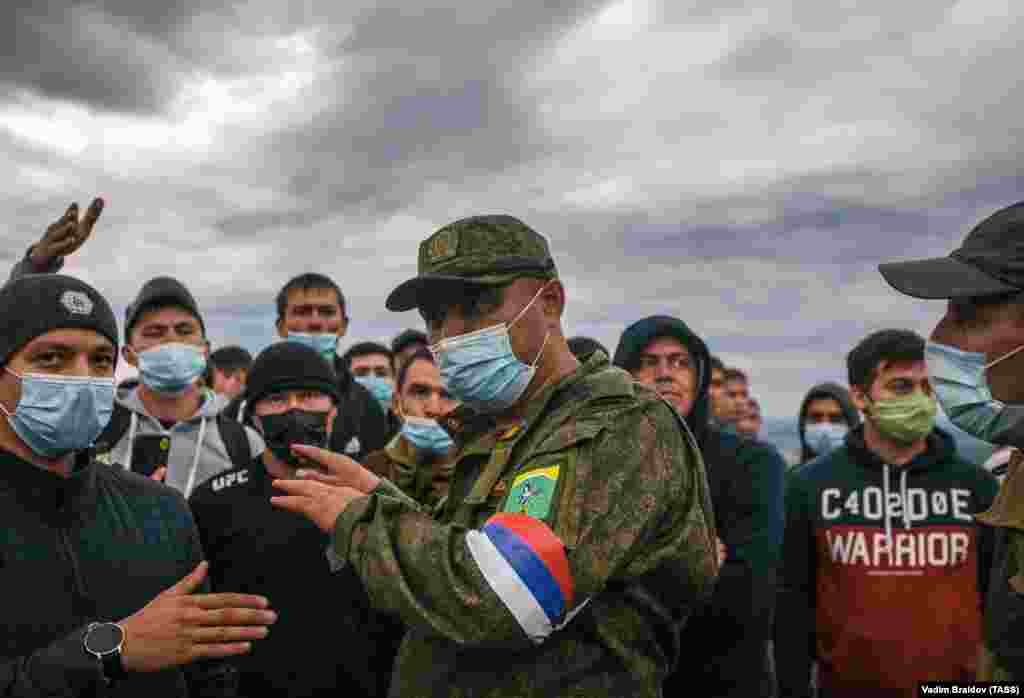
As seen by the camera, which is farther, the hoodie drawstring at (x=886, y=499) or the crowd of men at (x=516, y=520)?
the hoodie drawstring at (x=886, y=499)

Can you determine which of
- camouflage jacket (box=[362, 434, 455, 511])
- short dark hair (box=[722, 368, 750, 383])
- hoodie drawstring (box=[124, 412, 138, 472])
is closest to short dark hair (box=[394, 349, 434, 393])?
camouflage jacket (box=[362, 434, 455, 511])

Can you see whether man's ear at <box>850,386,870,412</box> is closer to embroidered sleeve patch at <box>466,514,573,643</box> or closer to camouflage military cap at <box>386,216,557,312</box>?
camouflage military cap at <box>386,216,557,312</box>

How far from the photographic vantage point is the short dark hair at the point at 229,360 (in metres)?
9.41

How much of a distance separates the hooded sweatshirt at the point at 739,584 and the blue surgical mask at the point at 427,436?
6.13ft

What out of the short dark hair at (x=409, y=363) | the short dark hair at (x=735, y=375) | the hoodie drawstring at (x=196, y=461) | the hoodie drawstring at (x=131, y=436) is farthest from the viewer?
the short dark hair at (x=735, y=375)

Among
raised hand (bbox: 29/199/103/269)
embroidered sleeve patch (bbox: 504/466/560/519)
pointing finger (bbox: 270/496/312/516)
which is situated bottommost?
pointing finger (bbox: 270/496/312/516)

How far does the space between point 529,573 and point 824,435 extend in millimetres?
6627

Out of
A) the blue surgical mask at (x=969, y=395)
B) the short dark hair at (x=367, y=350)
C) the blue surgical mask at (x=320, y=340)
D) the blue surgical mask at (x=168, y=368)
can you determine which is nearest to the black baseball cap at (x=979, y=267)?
the blue surgical mask at (x=969, y=395)

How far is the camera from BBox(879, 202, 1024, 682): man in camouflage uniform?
237cm

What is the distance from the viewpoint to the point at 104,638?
2393 mm

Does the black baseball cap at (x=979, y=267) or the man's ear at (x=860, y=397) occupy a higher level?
the black baseball cap at (x=979, y=267)

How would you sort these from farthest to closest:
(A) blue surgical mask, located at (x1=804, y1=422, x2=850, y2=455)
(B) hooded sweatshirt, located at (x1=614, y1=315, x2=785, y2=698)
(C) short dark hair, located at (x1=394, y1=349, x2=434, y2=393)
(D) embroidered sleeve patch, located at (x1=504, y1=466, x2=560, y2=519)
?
(A) blue surgical mask, located at (x1=804, y1=422, x2=850, y2=455)
(C) short dark hair, located at (x1=394, y1=349, x2=434, y2=393)
(B) hooded sweatshirt, located at (x1=614, y1=315, x2=785, y2=698)
(D) embroidered sleeve patch, located at (x1=504, y1=466, x2=560, y2=519)

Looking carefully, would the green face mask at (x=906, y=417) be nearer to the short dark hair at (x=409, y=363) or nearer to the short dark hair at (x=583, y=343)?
the short dark hair at (x=583, y=343)

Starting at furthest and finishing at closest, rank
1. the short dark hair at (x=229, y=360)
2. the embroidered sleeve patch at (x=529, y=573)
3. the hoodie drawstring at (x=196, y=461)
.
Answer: the short dark hair at (x=229, y=360) < the hoodie drawstring at (x=196, y=461) < the embroidered sleeve patch at (x=529, y=573)
